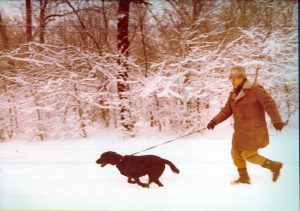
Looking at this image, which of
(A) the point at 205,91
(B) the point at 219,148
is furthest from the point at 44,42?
(B) the point at 219,148

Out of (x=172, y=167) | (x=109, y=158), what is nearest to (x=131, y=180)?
(x=109, y=158)

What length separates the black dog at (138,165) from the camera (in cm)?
398

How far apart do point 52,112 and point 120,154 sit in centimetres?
83

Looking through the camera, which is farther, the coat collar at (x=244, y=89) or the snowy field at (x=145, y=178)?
the snowy field at (x=145, y=178)

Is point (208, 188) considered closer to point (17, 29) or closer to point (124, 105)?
point (124, 105)

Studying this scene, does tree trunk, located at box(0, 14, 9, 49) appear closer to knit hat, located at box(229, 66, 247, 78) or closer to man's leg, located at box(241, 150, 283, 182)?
knit hat, located at box(229, 66, 247, 78)

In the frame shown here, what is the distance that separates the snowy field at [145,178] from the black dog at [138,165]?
0.09 meters

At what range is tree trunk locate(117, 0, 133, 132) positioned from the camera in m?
4.10

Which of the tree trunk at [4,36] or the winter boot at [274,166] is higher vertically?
the tree trunk at [4,36]

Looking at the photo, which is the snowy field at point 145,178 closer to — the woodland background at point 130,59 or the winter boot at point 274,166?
the winter boot at point 274,166

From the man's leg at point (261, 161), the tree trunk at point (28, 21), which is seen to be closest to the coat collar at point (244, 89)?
the man's leg at point (261, 161)

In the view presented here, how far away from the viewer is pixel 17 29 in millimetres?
4090

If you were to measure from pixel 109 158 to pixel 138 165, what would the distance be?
1.00 feet

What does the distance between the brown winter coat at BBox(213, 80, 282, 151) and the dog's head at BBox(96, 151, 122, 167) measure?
41.5 inches
